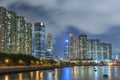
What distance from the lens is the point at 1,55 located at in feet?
463

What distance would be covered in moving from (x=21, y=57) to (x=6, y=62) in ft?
88.8

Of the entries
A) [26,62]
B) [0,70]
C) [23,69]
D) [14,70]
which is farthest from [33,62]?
[0,70]

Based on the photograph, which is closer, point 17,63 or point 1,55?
point 1,55

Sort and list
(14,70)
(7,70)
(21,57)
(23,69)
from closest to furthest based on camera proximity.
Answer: (7,70), (14,70), (23,69), (21,57)

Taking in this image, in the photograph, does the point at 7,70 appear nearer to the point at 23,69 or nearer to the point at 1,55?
the point at 23,69

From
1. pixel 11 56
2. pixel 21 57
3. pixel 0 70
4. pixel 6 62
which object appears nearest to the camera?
pixel 0 70

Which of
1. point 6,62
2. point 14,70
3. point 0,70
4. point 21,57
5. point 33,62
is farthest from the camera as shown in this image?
point 33,62

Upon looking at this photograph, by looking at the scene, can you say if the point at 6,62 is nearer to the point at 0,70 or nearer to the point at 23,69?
the point at 23,69

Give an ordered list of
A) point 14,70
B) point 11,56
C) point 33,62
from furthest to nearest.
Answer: point 33,62, point 11,56, point 14,70

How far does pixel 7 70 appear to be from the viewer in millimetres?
88500

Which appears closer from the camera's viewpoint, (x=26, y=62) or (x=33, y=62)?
(x=26, y=62)

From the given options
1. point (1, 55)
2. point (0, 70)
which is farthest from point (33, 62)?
point (0, 70)

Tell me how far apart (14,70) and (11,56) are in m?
55.3

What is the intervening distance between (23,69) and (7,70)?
843 inches
